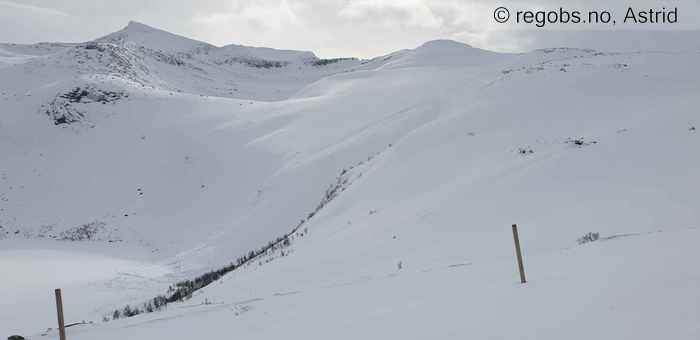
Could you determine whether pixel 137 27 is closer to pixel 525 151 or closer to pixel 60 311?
pixel 525 151

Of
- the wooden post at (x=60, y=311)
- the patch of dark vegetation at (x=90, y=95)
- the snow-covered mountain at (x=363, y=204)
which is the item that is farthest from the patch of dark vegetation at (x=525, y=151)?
the patch of dark vegetation at (x=90, y=95)

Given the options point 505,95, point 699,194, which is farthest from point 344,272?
point 505,95

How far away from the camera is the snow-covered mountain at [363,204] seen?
7.85 metres

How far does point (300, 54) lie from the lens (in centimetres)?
12269

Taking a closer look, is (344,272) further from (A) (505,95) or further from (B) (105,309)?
(A) (505,95)

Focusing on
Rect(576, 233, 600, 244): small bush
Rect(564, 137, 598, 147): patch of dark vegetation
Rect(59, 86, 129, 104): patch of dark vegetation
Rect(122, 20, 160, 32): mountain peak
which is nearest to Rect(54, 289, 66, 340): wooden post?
Rect(576, 233, 600, 244): small bush

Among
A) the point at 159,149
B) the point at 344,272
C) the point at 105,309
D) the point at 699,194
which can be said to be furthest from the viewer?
the point at 159,149

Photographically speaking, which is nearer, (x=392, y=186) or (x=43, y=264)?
(x=392, y=186)

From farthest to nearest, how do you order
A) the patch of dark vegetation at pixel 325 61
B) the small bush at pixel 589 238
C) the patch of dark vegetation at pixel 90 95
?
the patch of dark vegetation at pixel 325 61 < the patch of dark vegetation at pixel 90 95 < the small bush at pixel 589 238

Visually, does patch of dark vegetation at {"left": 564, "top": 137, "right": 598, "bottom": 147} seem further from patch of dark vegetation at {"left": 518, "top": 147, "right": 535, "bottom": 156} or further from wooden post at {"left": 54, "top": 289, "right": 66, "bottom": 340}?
wooden post at {"left": 54, "top": 289, "right": 66, "bottom": 340}

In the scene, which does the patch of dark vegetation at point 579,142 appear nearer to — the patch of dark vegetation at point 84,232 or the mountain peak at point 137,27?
the patch of dark vegetation at point 84,232

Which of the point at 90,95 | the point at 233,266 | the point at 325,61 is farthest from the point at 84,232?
the point at 325,61

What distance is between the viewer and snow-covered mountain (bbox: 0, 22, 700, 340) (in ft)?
25.7

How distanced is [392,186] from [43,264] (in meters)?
15.7
